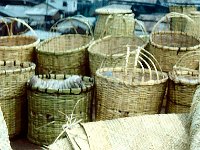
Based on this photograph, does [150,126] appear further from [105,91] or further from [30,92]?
[30,92]

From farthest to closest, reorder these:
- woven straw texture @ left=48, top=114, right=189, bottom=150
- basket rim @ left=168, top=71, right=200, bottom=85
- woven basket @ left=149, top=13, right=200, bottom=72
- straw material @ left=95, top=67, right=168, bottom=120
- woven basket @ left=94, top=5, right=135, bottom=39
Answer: woven basket @ left=94, top=5, right=135, bottom=39 → woven basket @ left=149, top=13, right=200, bottom=72 → basket rim @ left=168, top=71, right=200, bottom=85 → straw material @ left=95, top=67, right=168, bottom=120 → woven straw texture @ left=48, top=114, right=189, bottom=150

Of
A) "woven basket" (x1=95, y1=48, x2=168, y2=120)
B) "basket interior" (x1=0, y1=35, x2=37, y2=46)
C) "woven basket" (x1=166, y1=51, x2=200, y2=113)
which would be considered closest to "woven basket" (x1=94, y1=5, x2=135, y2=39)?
"basket interior" (x1=0, y1=35, x2=37, y2=46)

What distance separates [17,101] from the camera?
4383mm

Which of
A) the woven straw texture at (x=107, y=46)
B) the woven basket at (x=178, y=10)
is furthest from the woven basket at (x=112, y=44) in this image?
the woven basket at (x=178, y=10)

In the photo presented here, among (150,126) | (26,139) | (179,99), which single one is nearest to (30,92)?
(26,139)

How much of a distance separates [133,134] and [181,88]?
136 centimetres

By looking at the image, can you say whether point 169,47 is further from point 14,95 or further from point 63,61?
point 14,95

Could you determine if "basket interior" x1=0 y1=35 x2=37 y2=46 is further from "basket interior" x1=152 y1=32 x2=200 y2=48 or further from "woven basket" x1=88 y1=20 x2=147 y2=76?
"basket interior" x1=152 y1=32 x2=200 y2=48

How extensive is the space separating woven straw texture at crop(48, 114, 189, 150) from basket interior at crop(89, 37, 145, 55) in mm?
2308

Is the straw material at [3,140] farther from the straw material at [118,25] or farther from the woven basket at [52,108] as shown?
the straw material at [118,25]

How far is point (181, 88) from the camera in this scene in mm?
4086

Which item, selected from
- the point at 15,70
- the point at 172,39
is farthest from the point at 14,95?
the point at 172,39

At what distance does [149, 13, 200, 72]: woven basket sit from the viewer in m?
4.66

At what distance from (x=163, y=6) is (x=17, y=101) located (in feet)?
12.3
